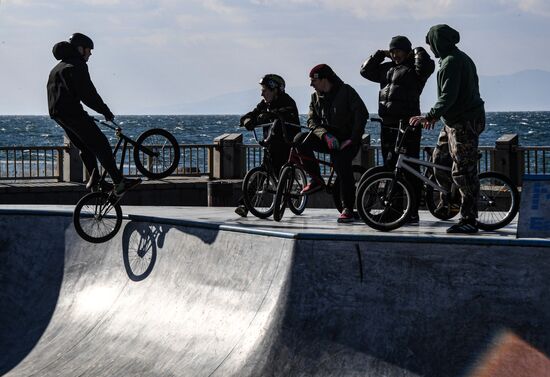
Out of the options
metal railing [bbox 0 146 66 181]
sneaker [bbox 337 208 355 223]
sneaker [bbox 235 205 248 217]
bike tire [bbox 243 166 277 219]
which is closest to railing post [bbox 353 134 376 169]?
metal railing [bbox 0 146 66 181]

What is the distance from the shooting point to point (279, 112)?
1162 centimetres

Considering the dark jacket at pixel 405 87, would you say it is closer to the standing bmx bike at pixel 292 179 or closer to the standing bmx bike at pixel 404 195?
the standing bmx bike at pixel 404 195

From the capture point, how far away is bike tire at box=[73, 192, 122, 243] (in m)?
11.0

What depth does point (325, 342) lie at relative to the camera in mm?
8383

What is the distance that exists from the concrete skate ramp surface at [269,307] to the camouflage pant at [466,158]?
1579mm

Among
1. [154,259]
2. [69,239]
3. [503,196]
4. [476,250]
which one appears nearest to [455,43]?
[503,196]

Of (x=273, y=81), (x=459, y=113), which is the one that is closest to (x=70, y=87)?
(x=273, y=81)

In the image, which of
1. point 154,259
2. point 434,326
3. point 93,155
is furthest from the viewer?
point 93,155

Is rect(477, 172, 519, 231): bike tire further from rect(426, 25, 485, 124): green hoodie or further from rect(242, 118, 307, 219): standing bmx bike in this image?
rect(242, 118, 307, 219): standing bmx bike

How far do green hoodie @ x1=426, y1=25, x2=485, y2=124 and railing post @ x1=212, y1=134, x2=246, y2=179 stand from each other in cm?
1292

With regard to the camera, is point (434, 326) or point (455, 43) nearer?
point (434, 326)

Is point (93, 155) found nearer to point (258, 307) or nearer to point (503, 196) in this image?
point (258, 307)

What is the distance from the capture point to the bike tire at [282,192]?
11.2m

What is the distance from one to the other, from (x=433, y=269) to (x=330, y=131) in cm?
302
